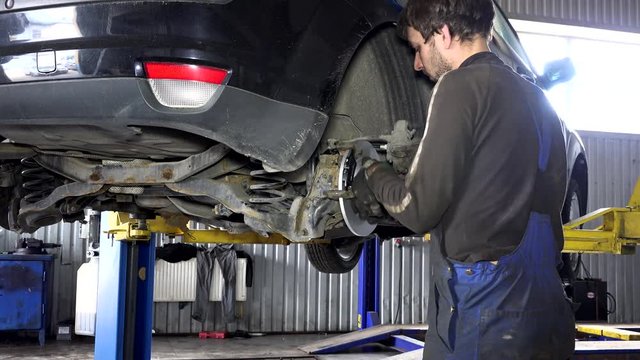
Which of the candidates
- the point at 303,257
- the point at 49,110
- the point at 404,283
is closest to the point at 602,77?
the point at 404,283

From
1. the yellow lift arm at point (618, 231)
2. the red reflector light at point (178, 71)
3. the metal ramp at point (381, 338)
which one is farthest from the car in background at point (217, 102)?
the metal ramp at point (381, 338)

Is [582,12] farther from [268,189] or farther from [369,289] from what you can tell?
[268,189]

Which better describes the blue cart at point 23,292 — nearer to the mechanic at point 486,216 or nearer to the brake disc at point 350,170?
the brake disc at point 350,170

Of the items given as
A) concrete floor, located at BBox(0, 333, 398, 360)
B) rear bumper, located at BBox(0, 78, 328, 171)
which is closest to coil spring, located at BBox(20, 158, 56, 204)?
rear bumper, located at BBox(0, 78, 328, 171)

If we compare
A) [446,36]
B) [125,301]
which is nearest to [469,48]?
[446,36]

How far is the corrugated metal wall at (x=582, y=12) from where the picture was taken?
29.2 ft

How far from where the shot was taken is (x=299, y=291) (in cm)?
827

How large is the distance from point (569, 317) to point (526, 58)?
171 cm

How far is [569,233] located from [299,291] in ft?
17.3

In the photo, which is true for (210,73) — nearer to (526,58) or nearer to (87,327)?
(526,58)

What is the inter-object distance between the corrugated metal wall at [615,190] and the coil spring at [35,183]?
8.77 meters

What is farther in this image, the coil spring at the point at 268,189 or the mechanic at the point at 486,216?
the coil spring at the point at 268,189

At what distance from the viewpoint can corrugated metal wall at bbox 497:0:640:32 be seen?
891 cm

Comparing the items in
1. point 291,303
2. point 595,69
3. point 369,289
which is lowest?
point 291,303
